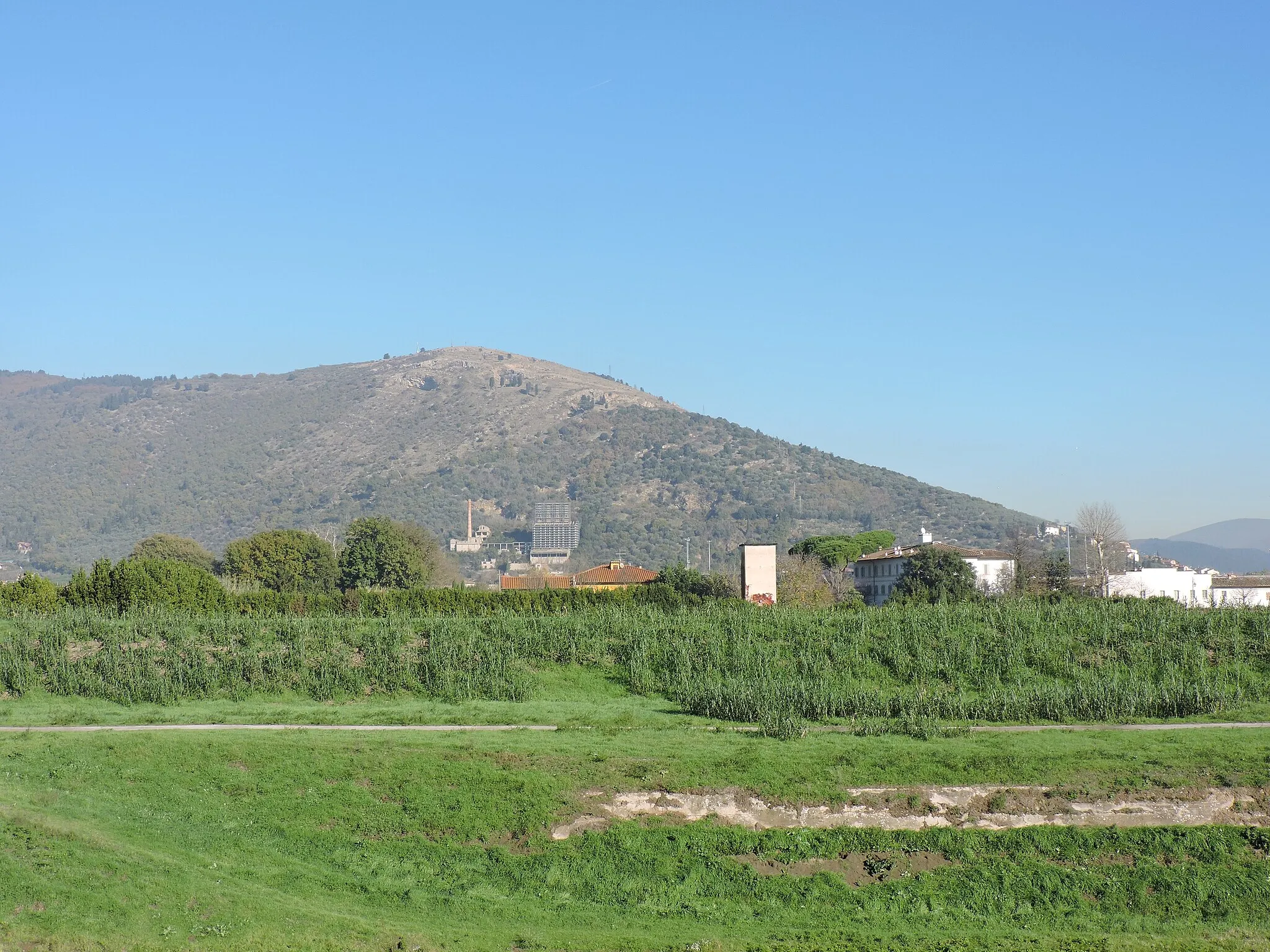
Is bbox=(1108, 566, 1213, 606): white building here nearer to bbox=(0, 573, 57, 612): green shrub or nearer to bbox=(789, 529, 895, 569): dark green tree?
Result: bbox=(789, 529, 895, 569): dark green tree

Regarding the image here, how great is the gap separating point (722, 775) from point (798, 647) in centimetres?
1290

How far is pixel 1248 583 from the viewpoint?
9094 centimetres

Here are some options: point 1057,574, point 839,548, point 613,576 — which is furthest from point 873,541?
point 1057,574

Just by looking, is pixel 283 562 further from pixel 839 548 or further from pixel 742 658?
pixel 742 658

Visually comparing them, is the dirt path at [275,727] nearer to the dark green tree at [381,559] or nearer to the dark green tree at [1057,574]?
the dark green tree at [1057,574]

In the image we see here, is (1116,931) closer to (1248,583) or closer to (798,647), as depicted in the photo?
(798,647)

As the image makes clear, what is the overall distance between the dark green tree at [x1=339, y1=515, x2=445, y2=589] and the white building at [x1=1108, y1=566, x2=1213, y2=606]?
50210 millimetres

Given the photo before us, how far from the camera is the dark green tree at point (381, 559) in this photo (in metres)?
86.9

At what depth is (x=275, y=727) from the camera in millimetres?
21500

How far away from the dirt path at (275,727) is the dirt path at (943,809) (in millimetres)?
5126

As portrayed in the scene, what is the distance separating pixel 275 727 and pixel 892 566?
7402 centimetres

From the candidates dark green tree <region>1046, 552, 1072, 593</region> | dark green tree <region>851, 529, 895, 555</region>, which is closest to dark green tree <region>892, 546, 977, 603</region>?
dark green tree <region>1046, 552, 1072, 593</region>

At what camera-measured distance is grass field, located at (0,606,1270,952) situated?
12828 millimetres

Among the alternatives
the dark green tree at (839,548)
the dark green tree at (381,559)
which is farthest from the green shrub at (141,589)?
the dark green tree at (839,548)
